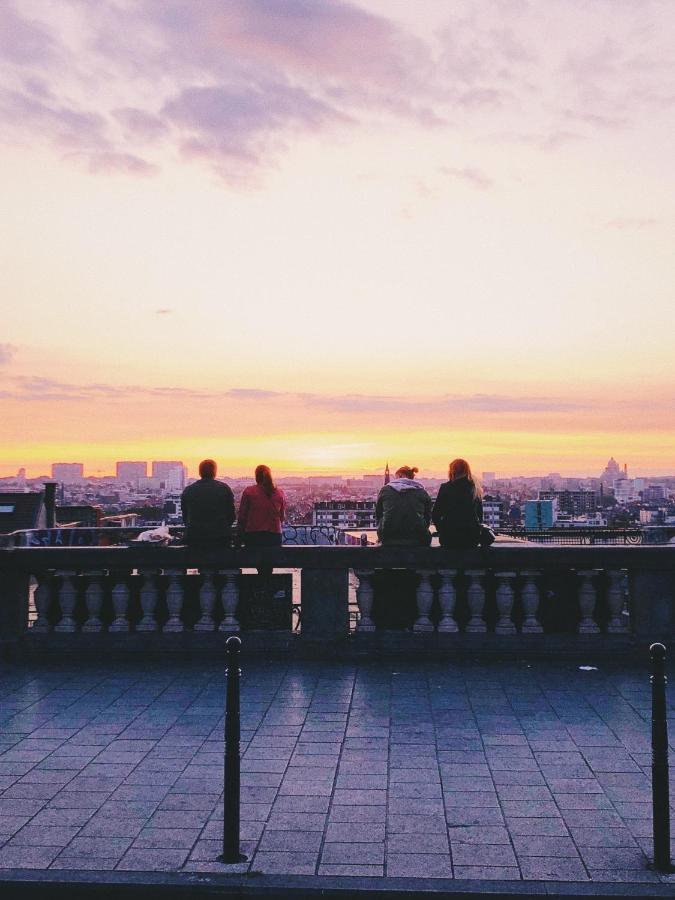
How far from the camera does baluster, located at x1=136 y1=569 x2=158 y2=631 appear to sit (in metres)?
10.3

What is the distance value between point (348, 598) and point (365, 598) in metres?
0.19

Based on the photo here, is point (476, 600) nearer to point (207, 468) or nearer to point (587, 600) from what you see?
point (587, 600)

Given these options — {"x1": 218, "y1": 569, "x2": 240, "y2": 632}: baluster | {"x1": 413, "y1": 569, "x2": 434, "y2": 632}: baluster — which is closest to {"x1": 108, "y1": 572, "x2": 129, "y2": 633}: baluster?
{"x1": 218, "y1": 569, "x2": 240, "y2": 632}: baluster

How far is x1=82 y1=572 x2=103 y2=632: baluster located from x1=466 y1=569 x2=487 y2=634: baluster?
13.7 ft

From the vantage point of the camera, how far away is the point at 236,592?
10.3 m

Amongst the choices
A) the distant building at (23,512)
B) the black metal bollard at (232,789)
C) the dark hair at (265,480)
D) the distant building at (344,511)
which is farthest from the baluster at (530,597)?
the distant building at (344,511)

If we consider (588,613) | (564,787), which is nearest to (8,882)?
(564,787)

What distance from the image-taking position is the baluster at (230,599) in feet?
33.6

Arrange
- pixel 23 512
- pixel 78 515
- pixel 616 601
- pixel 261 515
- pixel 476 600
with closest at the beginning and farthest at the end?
pixel 476 600
pixel 616 601
pixel 261 515
pixel 23 512
pixel 78 515

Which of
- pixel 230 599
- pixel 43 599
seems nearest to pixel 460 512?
pixel 230 599

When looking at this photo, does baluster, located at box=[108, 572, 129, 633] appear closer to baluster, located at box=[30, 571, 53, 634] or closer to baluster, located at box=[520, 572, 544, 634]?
baluster, located at box=[30, 571, 53, 634]

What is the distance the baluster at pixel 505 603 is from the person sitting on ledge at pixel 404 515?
3.12 ft

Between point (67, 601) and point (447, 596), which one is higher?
point (447, 596)

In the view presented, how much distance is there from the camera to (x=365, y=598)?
10281 mm
